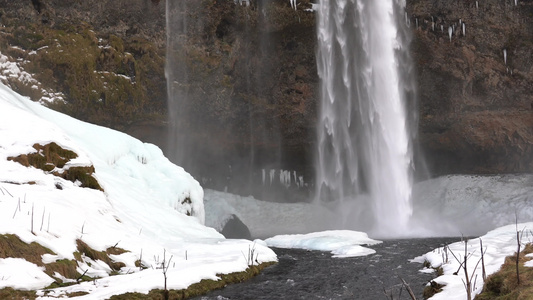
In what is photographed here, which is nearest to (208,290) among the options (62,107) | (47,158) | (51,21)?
(47,158)

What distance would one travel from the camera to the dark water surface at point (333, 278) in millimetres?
12828

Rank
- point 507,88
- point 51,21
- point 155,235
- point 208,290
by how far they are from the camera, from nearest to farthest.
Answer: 1. point 208,290
2. point 155,235
3. point 51,21
4. point 507,88

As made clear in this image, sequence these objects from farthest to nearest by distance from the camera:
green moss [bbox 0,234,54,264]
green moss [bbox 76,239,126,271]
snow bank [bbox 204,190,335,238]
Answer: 1. snow bank [bbox 204,190,335,238]
2. green moss [bbox 76,239,126,271]
3. green moss [bbox 0,234,54,264]

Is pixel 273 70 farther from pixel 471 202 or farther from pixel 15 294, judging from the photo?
pixel 15 294

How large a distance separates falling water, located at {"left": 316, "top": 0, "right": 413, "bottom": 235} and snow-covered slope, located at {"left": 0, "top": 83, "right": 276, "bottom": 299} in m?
18.2

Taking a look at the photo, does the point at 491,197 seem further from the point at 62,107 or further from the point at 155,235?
the point at 62,107

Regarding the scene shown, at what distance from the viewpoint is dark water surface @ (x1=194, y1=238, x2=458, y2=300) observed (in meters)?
12.8

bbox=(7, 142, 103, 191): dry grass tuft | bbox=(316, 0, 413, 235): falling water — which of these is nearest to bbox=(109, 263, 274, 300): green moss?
bbox=(7, 142, 103, 191): dry grass tuft

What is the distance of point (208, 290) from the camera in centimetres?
1276

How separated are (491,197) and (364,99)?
1306cm

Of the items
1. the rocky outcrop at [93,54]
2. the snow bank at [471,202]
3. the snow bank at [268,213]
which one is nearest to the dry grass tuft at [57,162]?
the rocky outcrop at [93,54]

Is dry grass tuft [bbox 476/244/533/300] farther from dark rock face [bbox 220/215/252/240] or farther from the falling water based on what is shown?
dark rock face [bbox 220/215/252/240]

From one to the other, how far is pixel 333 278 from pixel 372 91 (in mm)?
24507

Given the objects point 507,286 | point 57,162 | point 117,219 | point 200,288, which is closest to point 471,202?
point 117,219
